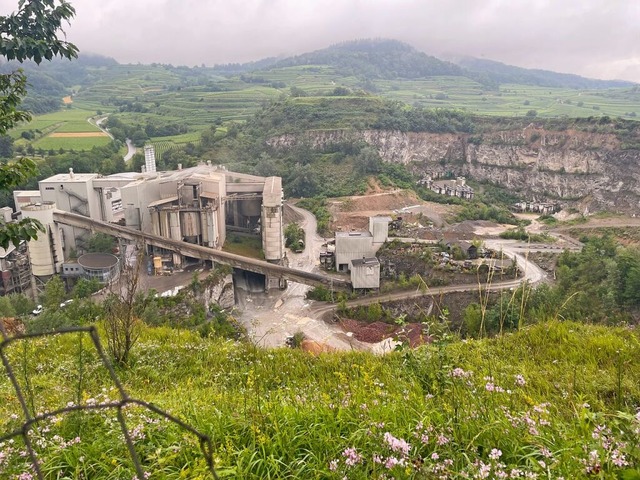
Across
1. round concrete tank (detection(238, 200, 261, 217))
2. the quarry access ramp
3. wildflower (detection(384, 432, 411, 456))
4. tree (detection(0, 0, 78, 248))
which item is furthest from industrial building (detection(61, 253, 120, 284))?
wildflower (detection(384, 432, 411, 456))

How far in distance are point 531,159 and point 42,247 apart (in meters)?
45.7

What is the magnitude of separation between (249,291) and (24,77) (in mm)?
21021

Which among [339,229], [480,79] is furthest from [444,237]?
[480,79]

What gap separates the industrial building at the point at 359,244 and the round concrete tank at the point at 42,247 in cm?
1542

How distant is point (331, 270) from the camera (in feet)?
85.7

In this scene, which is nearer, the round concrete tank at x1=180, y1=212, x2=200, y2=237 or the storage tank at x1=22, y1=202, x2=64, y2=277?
the storage tank at x1=22, y1=202, x2=64, y2=277

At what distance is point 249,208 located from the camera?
30.1 meters

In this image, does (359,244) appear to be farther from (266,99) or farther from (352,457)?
(266,99)

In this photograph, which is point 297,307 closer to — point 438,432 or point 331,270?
point 331,270

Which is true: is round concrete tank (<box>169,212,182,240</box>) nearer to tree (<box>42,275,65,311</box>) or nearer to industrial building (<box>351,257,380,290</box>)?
tree (<box>42,275,65,311</box>)

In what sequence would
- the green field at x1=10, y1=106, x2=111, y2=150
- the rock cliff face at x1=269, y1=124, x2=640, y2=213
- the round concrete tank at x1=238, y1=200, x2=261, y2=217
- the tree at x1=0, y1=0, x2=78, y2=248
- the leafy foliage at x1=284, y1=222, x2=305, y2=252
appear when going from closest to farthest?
the tree at x1=0, y1=0, x2=78, y2=248
the round concrete tank at x1=238, y1=200, x2=261, y2=217
the leafy foliage at x1=284, y1=222, x2=305, y2=252
the rock cliff face at x1=269, y1=124, x2=640, y2=213
the green field at x1=10, y1=106, x2=111, y2=150

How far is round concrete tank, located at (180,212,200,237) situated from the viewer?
24422 millimetres

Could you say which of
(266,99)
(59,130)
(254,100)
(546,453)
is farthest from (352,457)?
(254,100)

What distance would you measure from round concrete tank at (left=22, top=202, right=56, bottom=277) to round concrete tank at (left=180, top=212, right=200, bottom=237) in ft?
21.6
